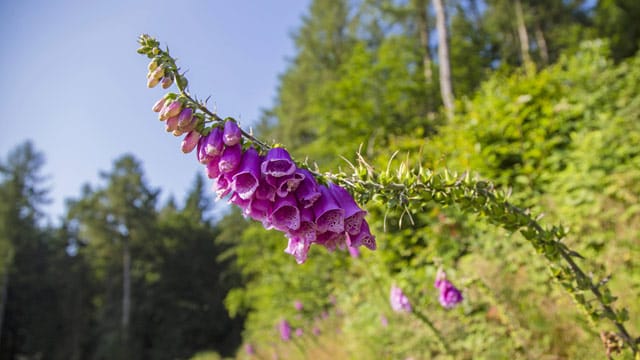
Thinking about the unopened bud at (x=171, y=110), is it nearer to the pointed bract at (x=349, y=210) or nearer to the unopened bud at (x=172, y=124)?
the unopened bud at (x=172, y=124)

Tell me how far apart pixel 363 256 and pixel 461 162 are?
1520 millimetres

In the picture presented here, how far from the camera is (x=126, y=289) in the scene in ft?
83.6

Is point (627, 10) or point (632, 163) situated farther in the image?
point (627, 10)

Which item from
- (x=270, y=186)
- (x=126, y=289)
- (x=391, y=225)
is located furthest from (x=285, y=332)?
(x=126, y=289)

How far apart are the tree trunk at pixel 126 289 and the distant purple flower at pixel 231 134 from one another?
2696cm

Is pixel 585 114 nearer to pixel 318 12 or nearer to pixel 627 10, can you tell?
pixel 318 12

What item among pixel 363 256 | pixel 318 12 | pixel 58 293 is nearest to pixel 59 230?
pixel 58 293

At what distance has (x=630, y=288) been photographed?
2818 millimetres

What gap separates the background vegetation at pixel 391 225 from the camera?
331 centimetres

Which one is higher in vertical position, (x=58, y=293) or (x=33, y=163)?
(x=33, y=163)

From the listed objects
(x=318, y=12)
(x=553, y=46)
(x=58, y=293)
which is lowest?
(x=58, y=293)

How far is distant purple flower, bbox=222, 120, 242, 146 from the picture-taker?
1097 mm

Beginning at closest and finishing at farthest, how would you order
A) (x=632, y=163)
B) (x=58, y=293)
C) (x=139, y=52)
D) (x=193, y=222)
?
(x=139, y=52) < (x=632, y=163) < (x=58, y=293) < (x=193, y=222)

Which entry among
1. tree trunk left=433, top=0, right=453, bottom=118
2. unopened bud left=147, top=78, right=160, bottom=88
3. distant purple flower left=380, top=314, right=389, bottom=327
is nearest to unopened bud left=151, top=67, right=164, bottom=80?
unopened bud left=147, top=78, right=160, bottom=88
